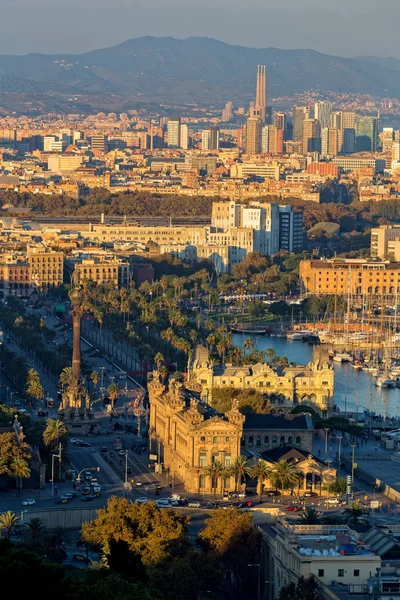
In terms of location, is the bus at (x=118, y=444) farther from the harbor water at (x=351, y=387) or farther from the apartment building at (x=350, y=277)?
the apartment building at (x=350, y=277)

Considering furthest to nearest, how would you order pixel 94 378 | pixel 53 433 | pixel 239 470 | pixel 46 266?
pixel 46 266, pixel 94 378, pixel 53 433, pixel 239 470

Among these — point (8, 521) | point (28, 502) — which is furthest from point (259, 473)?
point (8, 521)

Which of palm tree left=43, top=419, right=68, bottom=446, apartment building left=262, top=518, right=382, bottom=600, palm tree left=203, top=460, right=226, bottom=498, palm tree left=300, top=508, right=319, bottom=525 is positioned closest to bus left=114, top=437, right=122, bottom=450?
palm tree left=43, top=419, right=68, bottom=446

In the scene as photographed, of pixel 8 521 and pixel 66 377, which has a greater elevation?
pixel 8 521

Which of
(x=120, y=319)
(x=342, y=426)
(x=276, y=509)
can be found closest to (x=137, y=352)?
(x=120, y=319)

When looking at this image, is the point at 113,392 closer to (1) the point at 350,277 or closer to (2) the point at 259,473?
(2) the point at 259,473

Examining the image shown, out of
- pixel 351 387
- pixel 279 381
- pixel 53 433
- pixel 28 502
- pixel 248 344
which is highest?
pixel 53 433

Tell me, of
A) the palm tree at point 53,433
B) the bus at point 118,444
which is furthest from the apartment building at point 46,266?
the palm tree at point 53,433
